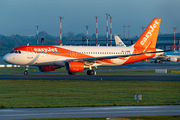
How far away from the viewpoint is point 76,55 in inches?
2084

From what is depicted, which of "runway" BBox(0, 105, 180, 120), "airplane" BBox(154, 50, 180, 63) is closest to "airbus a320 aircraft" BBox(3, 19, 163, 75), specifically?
"runway" BBox(0, 105, 180, 120)

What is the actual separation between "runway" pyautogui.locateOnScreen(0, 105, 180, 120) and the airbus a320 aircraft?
29480 millimetres

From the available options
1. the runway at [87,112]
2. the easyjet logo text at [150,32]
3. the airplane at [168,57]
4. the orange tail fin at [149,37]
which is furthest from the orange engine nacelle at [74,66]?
the airplane at [168,57]

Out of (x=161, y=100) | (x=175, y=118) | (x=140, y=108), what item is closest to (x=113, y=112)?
(x=140, y=108)

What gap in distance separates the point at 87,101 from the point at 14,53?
99.6 ft

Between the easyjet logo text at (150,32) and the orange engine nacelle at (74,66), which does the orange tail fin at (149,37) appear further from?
the orange engine nacelle at (74,66)

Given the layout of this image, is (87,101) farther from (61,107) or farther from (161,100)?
(161,100)

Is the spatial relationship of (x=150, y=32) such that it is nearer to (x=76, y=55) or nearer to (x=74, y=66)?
(x=76, y=55)

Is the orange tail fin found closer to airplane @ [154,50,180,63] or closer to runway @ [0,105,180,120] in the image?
runway @ [0,105,180,120]

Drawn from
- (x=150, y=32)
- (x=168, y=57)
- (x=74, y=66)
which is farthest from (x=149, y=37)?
(x=168, y=57)

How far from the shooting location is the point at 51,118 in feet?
53.2

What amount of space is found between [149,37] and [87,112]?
4370cm

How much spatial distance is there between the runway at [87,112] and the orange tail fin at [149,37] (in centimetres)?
3974

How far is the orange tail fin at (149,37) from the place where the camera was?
2325 inches
